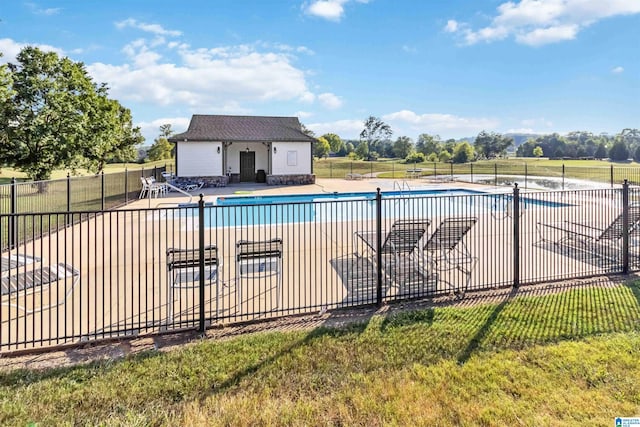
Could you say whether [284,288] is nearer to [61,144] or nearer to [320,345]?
[320,345]

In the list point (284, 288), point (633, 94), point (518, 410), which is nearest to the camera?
point (518, 410)

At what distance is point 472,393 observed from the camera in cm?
291

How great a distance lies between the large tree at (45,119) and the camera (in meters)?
15.3

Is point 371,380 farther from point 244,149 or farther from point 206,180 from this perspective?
point 244,149

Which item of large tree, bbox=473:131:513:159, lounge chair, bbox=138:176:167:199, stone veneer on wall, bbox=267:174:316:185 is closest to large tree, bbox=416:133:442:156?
large tree, bbox=473:131:513:159

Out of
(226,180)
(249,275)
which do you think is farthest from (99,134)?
(249,275)

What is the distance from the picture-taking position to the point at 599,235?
7.04 metres

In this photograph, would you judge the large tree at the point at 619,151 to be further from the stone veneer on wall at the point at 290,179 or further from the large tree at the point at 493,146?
the stone veneer on wall at the point at 290,179

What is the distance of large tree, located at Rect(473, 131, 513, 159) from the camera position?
85875 millimetres

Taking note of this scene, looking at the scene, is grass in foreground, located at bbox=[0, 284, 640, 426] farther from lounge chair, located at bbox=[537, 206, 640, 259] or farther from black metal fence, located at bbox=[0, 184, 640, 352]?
lounge chair, located at bbox=[537, 206, 640, 259]

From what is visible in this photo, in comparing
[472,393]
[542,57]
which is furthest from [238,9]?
[542,57]

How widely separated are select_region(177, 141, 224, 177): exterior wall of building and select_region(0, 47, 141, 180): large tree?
4.31 metres

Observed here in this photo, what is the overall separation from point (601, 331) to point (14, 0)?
2140 cm

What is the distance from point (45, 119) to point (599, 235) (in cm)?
1940
